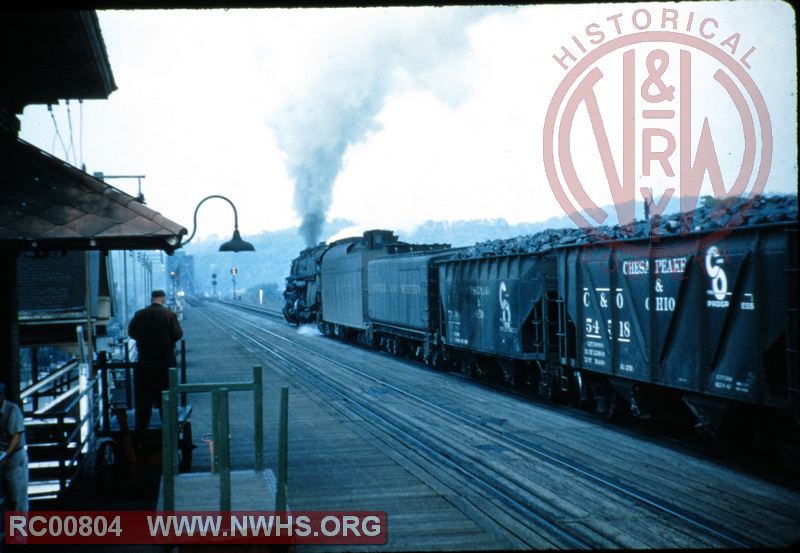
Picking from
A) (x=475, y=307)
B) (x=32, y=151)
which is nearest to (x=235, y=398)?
(x=475, y=307)

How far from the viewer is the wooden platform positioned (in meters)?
5.89

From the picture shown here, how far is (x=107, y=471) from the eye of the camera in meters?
8.26

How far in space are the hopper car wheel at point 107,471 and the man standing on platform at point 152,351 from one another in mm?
589

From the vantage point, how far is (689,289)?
10.2m

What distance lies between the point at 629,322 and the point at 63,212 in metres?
9.16

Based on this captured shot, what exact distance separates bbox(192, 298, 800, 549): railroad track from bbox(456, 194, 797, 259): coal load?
3.44m

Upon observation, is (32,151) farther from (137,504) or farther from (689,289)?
(689,289)

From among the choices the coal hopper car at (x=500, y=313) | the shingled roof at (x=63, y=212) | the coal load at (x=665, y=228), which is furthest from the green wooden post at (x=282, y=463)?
the coal hopper car at (x=500, y=313)

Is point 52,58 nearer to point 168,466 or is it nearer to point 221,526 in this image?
point 168,466

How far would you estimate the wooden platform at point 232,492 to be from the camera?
5.89 meters

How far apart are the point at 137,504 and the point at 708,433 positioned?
8382 millimetres

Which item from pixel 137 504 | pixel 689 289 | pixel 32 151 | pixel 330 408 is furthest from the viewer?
pixel 330 408

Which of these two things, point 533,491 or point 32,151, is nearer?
point 32,151

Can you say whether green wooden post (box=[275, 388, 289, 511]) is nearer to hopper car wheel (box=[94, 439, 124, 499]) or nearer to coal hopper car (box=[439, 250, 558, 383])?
hopper car wheel (box=[94, 439, 124, 499])
